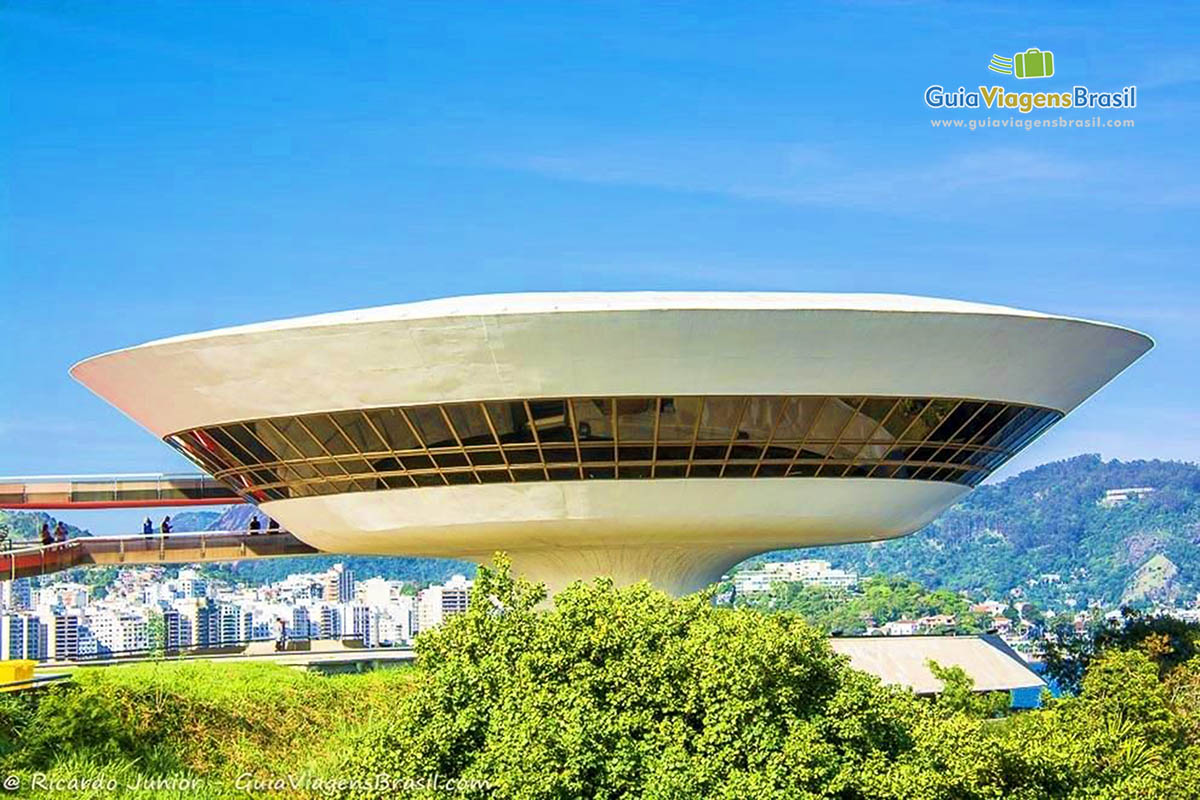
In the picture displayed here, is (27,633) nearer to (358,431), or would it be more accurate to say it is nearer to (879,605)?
(879,605)

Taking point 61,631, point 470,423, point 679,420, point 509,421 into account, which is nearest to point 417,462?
point 470,423

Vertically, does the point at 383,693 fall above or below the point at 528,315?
below

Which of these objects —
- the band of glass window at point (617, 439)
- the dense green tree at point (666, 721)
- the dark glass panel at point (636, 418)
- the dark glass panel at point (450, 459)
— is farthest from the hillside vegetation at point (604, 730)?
the dark glass panel at point (450, 459)

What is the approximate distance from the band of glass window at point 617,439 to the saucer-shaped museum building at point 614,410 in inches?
1.7

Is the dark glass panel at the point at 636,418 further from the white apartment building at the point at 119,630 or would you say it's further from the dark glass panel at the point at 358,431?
the white apartment building at the point at 119,630

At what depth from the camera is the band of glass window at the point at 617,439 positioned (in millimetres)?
30484

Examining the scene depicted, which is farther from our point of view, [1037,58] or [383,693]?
[1037,58]

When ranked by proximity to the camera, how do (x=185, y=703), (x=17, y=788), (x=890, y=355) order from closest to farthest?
1. (x=17, y=788)
2. (x=185, y=703)
3. (x=890, y=355)

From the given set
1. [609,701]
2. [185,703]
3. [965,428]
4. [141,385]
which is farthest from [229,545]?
[609,701]

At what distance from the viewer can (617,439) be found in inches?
1209

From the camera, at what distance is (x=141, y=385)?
111 feet

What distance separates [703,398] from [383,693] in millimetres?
8771

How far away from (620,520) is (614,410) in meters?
2.78

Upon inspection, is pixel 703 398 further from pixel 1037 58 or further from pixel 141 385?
pixel 1037 58
